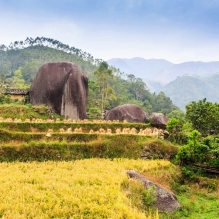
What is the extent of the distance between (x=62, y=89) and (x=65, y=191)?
1376cm

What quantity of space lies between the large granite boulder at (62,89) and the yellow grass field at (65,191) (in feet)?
34.6

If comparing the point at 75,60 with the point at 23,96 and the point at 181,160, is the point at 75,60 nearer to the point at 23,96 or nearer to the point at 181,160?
the point at 23,96

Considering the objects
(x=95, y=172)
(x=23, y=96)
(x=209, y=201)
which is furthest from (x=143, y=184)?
(x=23, y=96)

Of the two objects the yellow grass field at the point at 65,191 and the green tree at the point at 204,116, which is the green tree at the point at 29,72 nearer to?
the green tree at the point at 204,116

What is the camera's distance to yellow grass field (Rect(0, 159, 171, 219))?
18.0ft

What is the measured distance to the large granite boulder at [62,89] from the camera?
19484mm

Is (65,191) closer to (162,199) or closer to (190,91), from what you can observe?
(162,199)

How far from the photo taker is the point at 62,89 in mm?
19453

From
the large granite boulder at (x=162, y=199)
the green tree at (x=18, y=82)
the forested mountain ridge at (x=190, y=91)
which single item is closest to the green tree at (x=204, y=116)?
the large granite boulder at (x=162, y=199)

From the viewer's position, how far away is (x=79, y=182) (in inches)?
287

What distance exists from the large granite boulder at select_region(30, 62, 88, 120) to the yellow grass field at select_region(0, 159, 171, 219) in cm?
1053

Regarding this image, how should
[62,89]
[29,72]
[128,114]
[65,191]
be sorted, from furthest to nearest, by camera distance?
1. [29,72]
2. [128,114]
3. [62,89]
4. [65,191]

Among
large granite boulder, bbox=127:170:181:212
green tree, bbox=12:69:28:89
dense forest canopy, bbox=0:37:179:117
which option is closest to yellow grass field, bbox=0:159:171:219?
large granite boulder, bbox=127:170:181:212

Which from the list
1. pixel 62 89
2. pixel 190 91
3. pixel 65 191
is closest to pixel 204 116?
pixel 62 89
